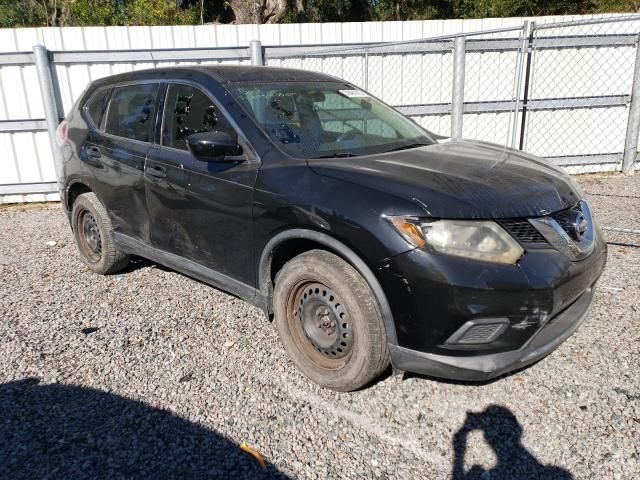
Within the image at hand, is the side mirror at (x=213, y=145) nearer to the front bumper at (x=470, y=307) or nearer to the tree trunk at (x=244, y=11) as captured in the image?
the front bumper at (x=470, y=307)

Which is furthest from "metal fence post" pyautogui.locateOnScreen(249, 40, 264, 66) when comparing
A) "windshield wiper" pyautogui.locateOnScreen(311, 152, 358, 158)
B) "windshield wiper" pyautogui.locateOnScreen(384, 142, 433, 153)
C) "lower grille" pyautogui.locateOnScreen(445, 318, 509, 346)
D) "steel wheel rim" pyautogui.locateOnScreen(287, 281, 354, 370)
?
"lower grille" pyautogui.locateOnScreen(445, 318, 509, 346)

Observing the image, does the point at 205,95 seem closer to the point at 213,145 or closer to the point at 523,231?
the point at 213,145

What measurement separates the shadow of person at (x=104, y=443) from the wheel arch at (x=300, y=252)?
2.94 feet

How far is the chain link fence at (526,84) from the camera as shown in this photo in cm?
814

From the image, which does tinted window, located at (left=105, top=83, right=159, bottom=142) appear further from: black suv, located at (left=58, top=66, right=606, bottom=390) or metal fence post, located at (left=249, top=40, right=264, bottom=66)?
metal fence post, located at (left=249, top=40, right=264, bottom=66)

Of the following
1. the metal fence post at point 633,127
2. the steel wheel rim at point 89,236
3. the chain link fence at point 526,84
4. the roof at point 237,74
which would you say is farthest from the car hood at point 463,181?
the metal fence post at point 633,127

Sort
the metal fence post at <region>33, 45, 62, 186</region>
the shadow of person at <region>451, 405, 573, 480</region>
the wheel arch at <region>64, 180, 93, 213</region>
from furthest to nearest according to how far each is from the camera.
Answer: the metal fence post at <region>33, 45, 62, 186</region> < the wheel arch at <region>64, 180, 93, 213</region> < the shadow of person at <region>451, 405, 573, 480</region>

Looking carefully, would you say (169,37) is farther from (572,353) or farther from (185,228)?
(572,353)

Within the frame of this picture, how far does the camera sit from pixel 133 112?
418 cm

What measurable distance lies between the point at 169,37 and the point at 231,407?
22.2ft

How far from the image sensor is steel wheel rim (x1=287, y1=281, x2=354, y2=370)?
286cm

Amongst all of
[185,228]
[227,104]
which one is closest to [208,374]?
[185,228]

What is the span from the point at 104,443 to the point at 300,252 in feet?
4.80

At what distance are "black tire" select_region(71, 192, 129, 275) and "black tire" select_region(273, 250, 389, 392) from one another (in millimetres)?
2201
